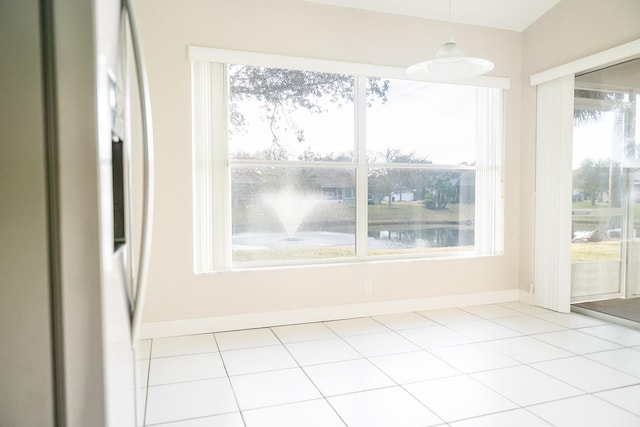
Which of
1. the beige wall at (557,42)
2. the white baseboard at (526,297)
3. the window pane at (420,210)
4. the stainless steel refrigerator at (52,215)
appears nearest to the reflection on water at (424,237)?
the window pane at (420,210)

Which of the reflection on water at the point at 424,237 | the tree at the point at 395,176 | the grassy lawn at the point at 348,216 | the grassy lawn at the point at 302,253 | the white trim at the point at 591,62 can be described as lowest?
the grassy lawn at the point at 302,253

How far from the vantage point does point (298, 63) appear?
3578 mm

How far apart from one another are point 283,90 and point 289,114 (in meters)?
0.21

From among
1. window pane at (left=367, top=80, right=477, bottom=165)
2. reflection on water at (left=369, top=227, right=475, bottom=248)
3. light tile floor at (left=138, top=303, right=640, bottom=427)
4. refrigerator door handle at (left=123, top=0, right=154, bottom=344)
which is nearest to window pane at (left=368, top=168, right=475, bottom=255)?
reflection on water at (left=369, top=227, right=475, bottom=248)

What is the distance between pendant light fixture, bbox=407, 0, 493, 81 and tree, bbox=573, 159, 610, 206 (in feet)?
6.02

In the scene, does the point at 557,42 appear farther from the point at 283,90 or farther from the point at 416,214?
the point at 283,90

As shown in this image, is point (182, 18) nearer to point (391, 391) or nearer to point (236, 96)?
point (236, 96)

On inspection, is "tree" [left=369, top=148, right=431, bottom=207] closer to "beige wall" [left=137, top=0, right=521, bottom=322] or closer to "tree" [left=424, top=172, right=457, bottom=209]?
"tree" [left=424, top=172, right=457, bottom=209]

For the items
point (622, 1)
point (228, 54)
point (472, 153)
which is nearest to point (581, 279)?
point (472, 153)

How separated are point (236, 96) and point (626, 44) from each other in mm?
3111

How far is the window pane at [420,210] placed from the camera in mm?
4008

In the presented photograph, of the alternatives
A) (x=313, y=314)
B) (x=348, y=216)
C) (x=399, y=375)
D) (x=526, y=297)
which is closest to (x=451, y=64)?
(x=348, y=216)

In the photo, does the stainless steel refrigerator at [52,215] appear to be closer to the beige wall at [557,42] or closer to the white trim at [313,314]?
the white trim at [313,314]

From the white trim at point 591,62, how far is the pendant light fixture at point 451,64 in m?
1.50
